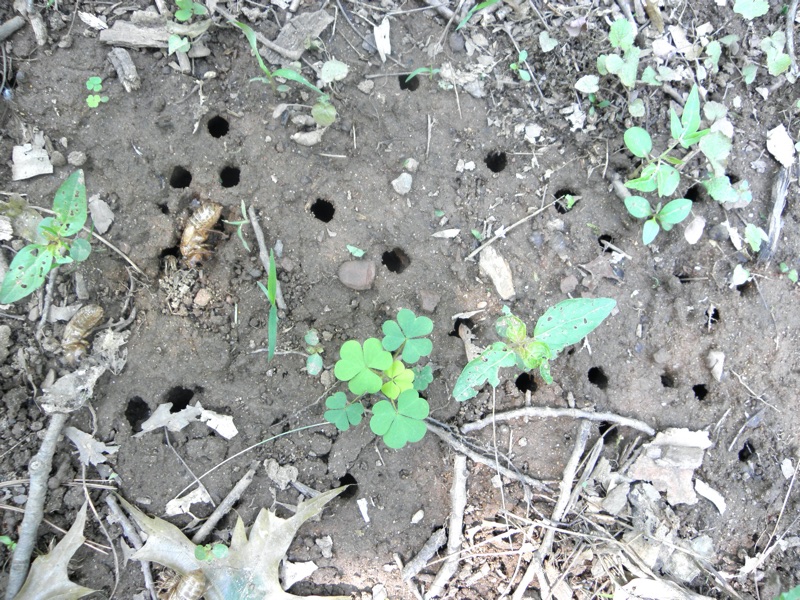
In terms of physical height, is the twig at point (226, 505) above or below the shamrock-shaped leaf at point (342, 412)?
below

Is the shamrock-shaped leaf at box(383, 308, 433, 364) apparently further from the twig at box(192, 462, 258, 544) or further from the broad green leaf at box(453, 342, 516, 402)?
the twig at box(192, 462, 258, 544)

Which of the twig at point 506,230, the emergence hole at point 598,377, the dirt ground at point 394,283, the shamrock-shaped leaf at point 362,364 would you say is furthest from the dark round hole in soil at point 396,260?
the emergence hole at point 598,377

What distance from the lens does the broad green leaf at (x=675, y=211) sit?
283 cm

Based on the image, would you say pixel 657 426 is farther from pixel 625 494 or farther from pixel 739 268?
pixel 739 268

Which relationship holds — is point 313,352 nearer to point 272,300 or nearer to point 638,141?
point 272,300

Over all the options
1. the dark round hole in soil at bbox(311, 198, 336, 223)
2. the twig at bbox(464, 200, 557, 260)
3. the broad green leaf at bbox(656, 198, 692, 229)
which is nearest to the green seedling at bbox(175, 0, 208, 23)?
the dark round hole in soil at bbox(311, 198, 336, 223)

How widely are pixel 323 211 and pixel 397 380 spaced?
98 cm

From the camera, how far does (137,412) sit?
9.20ft

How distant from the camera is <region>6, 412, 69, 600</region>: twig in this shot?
2580 millimetres

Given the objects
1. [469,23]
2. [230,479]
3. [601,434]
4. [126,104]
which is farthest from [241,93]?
[601,434]

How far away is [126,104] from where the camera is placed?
9.37 feet

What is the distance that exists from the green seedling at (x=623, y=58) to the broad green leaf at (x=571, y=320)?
4.14 feet

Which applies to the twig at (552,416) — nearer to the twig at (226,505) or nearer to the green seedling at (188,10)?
the twig at (226,505)

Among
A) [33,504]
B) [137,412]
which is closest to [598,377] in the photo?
[137,412]
